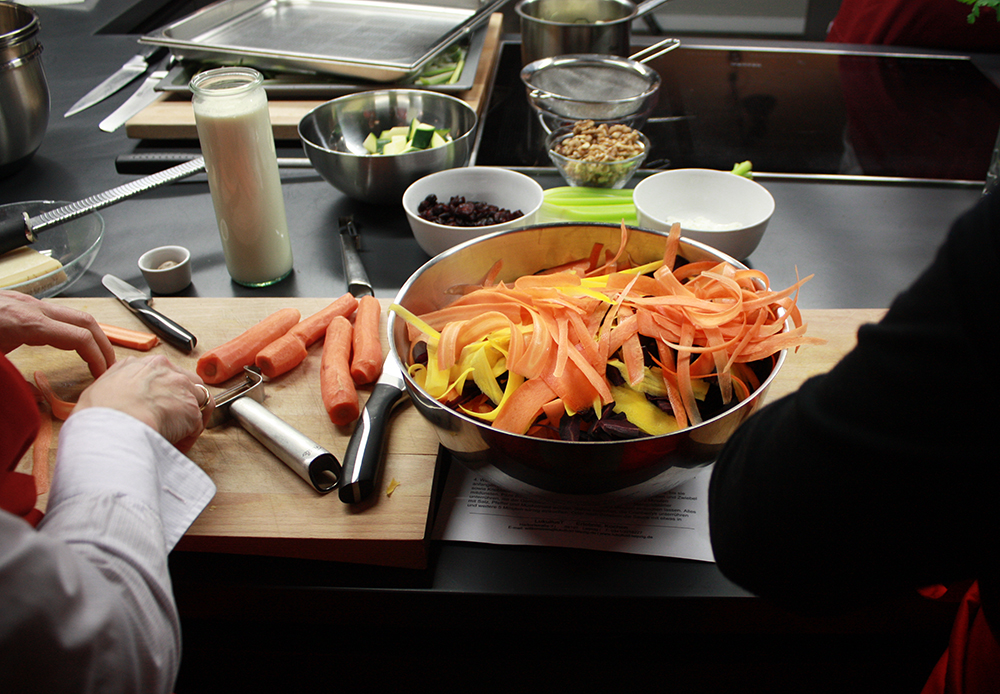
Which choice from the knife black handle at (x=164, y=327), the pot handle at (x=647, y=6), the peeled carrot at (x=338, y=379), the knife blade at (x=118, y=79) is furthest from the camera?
the knife blade at (x=118, y=79)

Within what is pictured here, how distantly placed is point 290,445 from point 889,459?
651 millimetres

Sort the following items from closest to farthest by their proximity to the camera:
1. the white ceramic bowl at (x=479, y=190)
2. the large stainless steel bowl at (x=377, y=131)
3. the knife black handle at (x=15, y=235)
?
the knife black handle at (x=15, y=235) → the white ceramic bowl at (x=479, y=190) → the large stainless steel bowl at (x=377, y=131)

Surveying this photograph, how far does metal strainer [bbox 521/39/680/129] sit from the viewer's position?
1599 millimetres

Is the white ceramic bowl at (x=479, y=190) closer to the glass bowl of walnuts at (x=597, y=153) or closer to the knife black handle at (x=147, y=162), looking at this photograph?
the glass bowl of walnuts at (x=597, y=153)

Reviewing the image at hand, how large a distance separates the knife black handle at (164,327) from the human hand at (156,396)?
228 millimetres

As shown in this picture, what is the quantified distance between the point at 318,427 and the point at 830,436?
68cm

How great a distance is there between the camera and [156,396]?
0.76 m

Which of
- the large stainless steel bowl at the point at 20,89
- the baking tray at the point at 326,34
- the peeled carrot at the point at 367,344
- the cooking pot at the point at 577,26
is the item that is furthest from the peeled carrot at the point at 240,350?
the cooking pot at the point at 577,26

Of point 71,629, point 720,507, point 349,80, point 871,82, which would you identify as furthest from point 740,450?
point 871,82

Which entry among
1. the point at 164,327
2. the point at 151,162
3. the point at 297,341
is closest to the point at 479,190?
the point at 297,341

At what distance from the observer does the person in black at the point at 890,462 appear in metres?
0.39

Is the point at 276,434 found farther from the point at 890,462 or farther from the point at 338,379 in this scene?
the point at 890,462

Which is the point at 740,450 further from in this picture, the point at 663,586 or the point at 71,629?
the point at 71,629

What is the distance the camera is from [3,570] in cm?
46
